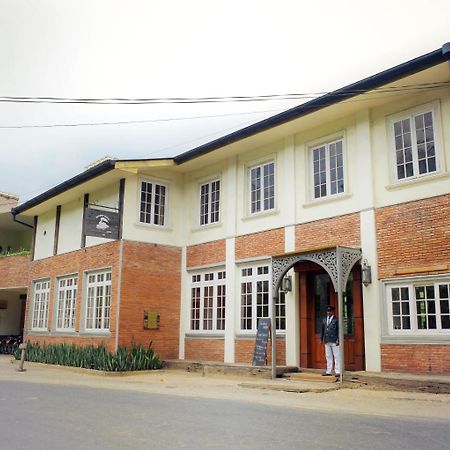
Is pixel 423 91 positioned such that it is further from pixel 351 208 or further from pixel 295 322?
pixel 295 322

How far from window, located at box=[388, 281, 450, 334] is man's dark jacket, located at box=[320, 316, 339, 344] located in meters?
1.35

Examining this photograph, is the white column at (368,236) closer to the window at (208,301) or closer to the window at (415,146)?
the window at (415,146)

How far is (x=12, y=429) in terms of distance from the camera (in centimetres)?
702

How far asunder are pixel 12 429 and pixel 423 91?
10993mm

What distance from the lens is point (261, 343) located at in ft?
50.6

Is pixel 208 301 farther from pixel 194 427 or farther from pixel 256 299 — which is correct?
pixel 194 427

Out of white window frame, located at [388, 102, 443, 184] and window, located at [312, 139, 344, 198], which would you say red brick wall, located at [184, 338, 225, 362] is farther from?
white window frame, located at [388, 102, 443, 184]

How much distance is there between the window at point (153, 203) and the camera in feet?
62.0

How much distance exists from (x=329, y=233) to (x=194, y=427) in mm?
8392

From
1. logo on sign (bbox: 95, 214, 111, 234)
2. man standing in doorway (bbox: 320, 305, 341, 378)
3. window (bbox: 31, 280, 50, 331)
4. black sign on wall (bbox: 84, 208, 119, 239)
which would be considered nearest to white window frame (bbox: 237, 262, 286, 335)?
man standing in doorway (bbox: 320, 305, 341, 378)

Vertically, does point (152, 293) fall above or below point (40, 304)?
above

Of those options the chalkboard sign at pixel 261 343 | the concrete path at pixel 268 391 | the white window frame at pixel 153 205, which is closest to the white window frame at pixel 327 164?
the chalkboard sign at pixel 261 343

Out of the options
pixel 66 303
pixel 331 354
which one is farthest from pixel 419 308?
pixel 66 303

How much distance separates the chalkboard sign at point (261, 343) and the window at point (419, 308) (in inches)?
151
